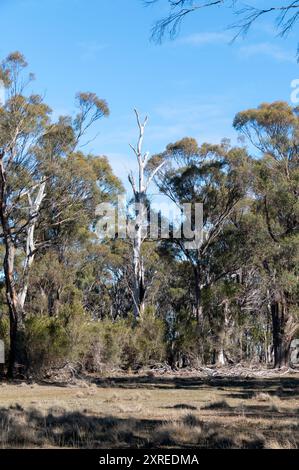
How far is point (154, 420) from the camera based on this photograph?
10.1m

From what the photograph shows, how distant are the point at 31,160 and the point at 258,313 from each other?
44.4 feet

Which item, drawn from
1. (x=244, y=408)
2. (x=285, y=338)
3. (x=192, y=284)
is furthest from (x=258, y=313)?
(x=244, y=408)

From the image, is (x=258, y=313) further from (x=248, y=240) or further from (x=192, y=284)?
(x=192, y=284)

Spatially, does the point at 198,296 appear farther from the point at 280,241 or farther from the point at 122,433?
the point at 122,433

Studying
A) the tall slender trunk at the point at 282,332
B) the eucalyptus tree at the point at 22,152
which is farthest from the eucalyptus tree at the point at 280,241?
the eucalyptus tree at the point at 22,152

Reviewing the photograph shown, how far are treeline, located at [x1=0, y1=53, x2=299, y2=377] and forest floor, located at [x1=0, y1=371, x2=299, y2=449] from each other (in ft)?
22.6

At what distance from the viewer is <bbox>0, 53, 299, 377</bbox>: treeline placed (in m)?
22.2

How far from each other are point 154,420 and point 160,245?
23.7 metres

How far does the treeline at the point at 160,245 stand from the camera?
72.9 ft

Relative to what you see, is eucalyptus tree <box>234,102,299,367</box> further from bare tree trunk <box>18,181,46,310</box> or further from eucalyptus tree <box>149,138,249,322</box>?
bare tree trunk <box>18,181,46,310</box>

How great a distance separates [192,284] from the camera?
36.0m

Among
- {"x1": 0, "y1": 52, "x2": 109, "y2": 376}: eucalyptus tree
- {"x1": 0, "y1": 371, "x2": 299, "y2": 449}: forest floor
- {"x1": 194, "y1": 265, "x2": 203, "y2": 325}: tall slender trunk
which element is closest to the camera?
{"x1": 0, "y1": 371, "x2": 299, "y2": 449}: forest floor

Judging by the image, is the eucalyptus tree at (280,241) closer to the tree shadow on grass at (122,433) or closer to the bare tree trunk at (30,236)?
the bare tree trunk at (30,236)

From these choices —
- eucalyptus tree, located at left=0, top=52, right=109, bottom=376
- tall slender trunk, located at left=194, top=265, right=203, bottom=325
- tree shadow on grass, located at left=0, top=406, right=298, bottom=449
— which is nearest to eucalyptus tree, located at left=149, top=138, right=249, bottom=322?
tall slender trunk, located at left=194, top=265, right=203, bottom=325
